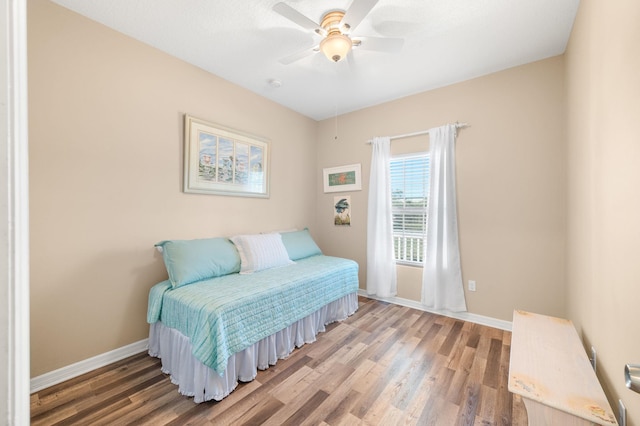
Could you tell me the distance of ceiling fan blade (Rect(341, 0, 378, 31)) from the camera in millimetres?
1566

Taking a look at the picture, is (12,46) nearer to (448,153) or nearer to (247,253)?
(247,253)

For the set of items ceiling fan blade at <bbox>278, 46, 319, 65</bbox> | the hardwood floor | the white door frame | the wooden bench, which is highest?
ceiling fan blade at <bbox>278, 46, 319, 65</bbox>

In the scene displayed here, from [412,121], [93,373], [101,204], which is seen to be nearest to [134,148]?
[101,204]

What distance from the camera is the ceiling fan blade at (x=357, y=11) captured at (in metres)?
1.57

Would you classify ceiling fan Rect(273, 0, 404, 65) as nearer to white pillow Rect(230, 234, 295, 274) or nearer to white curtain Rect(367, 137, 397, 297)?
white curtain Rect(367, 137, 397, 297)

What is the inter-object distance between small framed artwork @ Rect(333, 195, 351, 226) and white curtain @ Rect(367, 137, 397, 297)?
1.34ft

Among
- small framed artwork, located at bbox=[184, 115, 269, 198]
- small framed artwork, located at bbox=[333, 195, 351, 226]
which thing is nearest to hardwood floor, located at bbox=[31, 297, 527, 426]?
small framed artwork, located at bbox=[184, 115, 269, 198]

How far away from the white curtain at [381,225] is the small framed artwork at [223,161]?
1456 mm

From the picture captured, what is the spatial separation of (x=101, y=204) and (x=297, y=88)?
2.35 meters

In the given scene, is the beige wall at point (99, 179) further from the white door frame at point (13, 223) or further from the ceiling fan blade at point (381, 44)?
the white door frame at point (13, 223)

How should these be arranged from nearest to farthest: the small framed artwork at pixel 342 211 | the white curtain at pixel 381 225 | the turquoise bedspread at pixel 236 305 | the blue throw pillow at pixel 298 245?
the turquoise bedspread at pixel 236 305 → the blue throw pillow at pixel 298 245 → the white curtain at pixel 381 225 → the small framed artwork at pixel 342 211

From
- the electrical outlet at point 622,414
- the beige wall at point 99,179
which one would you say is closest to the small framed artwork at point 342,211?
the beige wall at point 99,179

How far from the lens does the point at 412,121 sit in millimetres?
3295

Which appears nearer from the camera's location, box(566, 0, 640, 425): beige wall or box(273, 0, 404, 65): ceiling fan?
box(566, 0, 640, 425): beige wall
